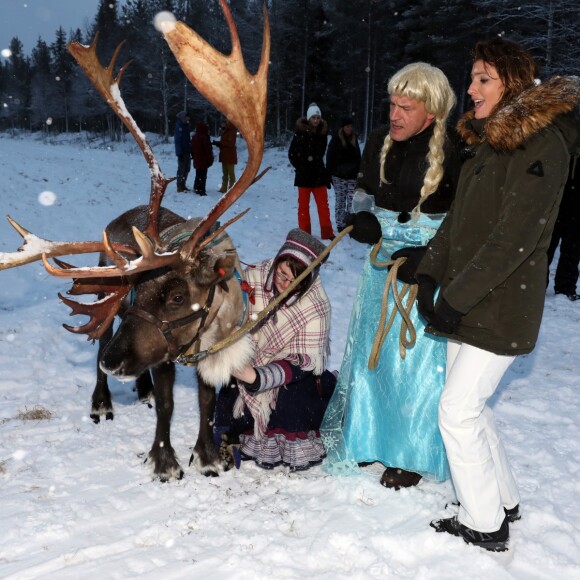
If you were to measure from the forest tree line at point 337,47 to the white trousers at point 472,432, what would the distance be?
1719cm

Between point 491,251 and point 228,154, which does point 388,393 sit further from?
point 228,154

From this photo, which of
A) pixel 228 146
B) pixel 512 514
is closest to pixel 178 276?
pixel 512 514

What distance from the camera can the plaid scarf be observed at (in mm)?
3568

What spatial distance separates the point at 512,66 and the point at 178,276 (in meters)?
1.91

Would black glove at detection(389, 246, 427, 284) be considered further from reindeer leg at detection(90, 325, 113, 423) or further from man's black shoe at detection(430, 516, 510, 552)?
reindeer leg at detection(90, 325, 113, 423)

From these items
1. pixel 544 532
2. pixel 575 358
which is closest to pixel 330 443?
pixel 544 532

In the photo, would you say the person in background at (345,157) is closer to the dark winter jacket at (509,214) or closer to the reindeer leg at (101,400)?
the reindeer leg at (101,400)

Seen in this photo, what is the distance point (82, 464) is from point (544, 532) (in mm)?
2733

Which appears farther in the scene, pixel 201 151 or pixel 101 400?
pixel 201 151

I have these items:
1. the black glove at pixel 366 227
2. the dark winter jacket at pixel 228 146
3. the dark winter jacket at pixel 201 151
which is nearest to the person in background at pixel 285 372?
the black glove at pixel 366 227

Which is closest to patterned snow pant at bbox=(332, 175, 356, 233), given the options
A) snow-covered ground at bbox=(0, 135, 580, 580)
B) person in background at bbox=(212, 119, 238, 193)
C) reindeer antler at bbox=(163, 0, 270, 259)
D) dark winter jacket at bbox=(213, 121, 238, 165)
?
person in background at bbox=(212, 119, 238, 193)

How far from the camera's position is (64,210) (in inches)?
492

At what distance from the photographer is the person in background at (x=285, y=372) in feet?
11.4

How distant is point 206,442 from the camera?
3.73m
